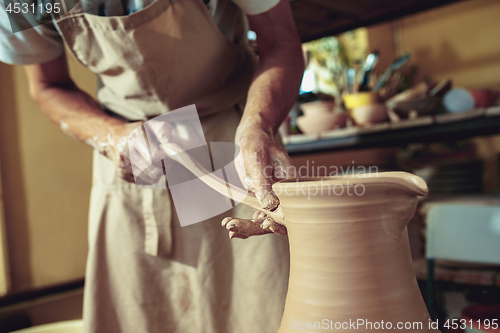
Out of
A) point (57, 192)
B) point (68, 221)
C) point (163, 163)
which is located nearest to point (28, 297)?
point (68, 221)

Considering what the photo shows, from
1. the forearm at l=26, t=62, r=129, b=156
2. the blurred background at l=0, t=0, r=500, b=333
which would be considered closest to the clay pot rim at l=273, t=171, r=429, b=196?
the forearm at l=26, t=62, r=129, b=156

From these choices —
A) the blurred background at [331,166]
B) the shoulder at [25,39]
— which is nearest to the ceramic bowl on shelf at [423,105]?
the blurred background at [331,166]

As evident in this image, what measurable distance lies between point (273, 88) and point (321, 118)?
3.53 ft

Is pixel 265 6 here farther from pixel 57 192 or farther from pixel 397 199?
pixel 57 192

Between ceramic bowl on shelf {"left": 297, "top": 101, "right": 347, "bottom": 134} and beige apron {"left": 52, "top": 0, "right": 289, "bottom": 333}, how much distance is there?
965mm

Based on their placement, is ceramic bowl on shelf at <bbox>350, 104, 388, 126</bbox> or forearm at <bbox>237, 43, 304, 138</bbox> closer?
forearm at <bbox>237, 43, 304, 138</bbox>

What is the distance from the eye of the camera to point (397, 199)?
474mm

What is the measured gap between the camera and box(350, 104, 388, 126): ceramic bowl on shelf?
5.39ft

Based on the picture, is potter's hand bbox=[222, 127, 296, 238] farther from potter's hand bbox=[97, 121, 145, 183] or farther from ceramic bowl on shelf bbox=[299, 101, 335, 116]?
ceramic bowl on shelf bbox=[299, 101, 335, 116]

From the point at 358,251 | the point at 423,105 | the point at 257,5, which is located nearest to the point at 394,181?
the point at 358,251

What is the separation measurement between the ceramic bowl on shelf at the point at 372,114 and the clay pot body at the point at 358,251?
1.23m

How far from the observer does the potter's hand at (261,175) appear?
562mm

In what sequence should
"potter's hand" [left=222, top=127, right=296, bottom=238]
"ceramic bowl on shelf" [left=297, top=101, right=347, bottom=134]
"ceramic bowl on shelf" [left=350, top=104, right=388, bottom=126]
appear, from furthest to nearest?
"ceramic bowl on shelf" [left=297, top=101, right=347, bottom=134]
"ceramic bowl on shelf" [left=350, top=104, right=388, bottom=126]
"potter's hand" [left=222, top=127, right=296, bottom=238]

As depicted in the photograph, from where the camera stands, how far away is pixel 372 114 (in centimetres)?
164
